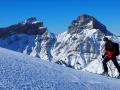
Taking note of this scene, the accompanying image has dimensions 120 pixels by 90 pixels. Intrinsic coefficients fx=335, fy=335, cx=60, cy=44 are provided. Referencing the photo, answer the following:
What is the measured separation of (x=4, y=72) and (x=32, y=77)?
741mm

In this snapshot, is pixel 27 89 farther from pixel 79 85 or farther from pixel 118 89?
pixel 118 89

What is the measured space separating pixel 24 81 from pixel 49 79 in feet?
4.04

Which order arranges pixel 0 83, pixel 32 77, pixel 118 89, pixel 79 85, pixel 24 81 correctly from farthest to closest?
1. pixel 118 89
2. pixel 79 85
3. pixel 32 77
4. pixel 24 81
5. pixel 0 83

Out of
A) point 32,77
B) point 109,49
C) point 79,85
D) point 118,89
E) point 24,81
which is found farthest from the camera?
point 109,49

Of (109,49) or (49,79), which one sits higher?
(109,49)

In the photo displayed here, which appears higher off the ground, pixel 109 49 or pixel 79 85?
pixel 109 49

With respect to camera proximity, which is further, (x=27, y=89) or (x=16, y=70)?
(x=16, y=70)

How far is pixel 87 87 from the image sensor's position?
8.70 m

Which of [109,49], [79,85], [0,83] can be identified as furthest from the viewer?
[109,49]

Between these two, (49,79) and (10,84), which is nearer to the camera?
(10,84)

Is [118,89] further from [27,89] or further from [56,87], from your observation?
[27,89]

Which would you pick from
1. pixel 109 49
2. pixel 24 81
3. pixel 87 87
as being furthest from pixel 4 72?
pixel 109 49

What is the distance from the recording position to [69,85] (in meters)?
8.38

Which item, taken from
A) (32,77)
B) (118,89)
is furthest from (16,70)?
(118,89)
